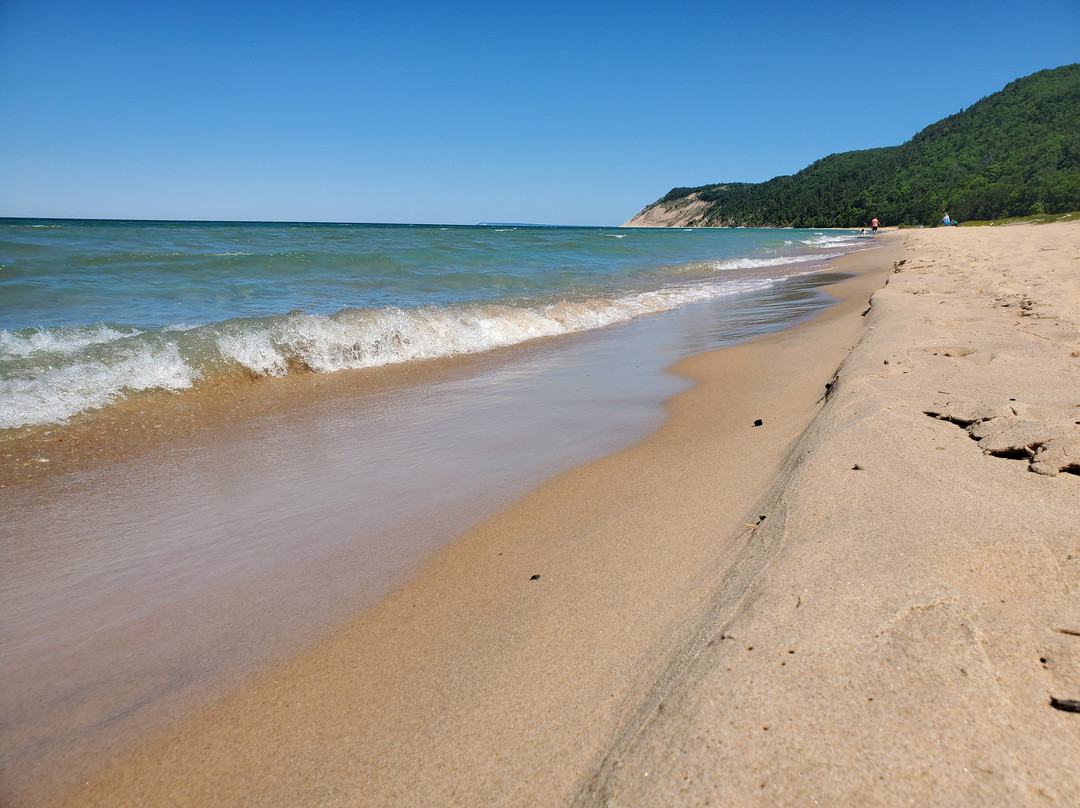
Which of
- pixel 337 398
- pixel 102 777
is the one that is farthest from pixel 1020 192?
pixel 102 777

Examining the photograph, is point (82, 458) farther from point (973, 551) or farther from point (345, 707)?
point (973, 551)

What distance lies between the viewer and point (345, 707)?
1743 millimetres

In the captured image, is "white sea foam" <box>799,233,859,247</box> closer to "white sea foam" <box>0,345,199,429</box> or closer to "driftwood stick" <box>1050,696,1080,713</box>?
"white sea foam" <box>0,345,199,429</box>

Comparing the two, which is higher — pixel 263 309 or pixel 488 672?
pixel 263 309

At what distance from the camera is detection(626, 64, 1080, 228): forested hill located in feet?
154

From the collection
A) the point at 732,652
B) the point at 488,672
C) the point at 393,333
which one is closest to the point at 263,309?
the point at 393,333

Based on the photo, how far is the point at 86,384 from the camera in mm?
4984

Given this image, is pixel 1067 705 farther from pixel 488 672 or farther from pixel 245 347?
pixel 245 347

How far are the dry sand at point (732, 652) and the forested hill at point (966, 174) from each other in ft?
154

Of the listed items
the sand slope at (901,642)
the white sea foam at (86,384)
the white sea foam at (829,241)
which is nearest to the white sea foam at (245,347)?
the white sea foam at (86,384)

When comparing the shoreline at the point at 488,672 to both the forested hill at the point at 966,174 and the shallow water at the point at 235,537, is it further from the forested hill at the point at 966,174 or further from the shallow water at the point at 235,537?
the forested hill at the point at 966,174

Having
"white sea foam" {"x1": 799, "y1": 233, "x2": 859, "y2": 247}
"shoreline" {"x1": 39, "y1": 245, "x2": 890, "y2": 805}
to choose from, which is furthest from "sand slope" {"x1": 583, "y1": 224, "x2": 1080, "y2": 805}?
"white sea foam" {"x1": 799, "y1": 233, "x2": 859, "y2": 247}

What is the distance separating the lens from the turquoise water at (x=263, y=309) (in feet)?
17.7

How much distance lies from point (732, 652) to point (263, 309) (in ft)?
29.8
